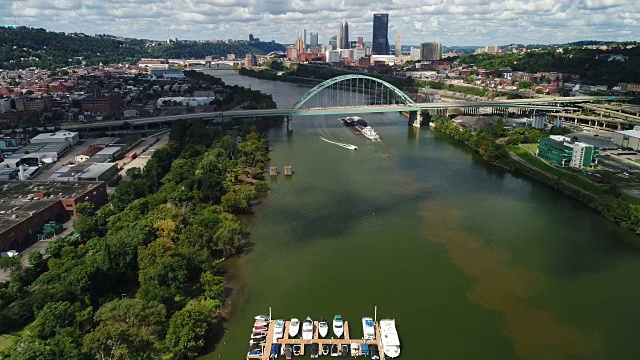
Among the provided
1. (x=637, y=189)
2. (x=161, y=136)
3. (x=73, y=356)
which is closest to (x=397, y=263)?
(x=73, y=356)

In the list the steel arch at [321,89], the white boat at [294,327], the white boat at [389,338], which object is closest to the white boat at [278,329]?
the white boat at [294,327]

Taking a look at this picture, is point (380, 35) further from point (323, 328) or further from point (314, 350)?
point (314, 350)

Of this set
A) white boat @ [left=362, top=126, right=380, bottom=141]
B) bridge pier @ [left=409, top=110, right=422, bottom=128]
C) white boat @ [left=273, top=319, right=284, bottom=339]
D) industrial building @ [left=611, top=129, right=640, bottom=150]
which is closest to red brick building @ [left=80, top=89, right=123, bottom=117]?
white boat @ [left=362, top=126, right=380, bottom=141]

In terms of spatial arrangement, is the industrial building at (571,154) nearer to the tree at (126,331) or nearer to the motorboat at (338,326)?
the motorboat at (338,326)

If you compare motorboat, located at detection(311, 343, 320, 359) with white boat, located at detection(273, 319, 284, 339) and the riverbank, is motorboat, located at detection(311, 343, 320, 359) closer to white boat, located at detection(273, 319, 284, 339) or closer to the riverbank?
white boat, located at detection(273, 319, 284, 339)

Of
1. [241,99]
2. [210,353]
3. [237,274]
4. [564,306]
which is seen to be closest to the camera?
[210,353]

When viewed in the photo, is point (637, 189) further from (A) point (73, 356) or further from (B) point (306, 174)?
(A) point (73, 356)

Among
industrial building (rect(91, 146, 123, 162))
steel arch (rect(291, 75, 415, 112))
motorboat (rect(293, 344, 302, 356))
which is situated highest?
steel arch (rect(291, 75, 415, 112))
